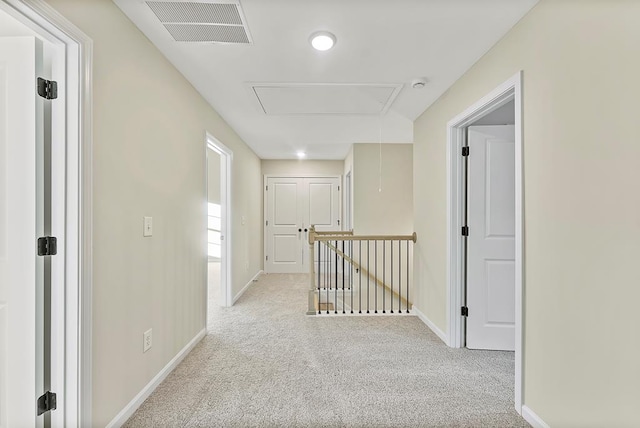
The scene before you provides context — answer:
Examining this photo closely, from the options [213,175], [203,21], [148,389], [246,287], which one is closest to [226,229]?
[246,287]

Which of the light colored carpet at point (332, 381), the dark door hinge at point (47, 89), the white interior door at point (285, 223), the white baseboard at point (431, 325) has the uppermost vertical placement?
the dark door hinge at point (47, 89)

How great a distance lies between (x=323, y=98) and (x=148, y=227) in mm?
1850

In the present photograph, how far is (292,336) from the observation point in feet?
9.96

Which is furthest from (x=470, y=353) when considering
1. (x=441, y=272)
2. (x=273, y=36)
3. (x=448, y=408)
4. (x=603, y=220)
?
(x=273, y=36)

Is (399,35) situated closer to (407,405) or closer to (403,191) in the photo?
(407,405)

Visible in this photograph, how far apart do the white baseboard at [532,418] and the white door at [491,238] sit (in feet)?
3.17

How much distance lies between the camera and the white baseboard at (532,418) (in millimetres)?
1684

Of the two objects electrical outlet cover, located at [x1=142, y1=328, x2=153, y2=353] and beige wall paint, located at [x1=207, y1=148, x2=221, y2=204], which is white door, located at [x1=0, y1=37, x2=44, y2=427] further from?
beige wall paint, located at [x1=207, y1=148, x2=221, y2=204]

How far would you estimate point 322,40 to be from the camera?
2010mm

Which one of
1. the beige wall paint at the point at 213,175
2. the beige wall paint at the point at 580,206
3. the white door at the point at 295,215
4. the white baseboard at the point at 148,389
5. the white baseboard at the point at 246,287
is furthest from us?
the beige wall paint at the point at 213,175

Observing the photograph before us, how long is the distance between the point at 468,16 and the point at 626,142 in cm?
104

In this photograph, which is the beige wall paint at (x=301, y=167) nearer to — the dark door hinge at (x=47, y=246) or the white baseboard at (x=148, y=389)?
the white baseboard at (x=148, y=389)

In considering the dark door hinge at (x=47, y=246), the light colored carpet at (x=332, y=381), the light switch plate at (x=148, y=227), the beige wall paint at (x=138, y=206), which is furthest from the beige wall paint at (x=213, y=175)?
the dark door hinge at (x=47, y=246)

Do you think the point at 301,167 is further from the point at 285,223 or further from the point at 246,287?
the point at 246,287
